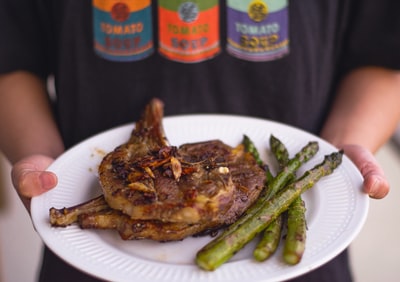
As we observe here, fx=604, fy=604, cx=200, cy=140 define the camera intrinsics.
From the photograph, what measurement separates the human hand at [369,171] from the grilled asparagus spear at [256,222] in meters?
0.10

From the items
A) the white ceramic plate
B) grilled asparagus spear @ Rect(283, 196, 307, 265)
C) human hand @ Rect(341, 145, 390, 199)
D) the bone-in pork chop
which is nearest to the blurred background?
human hand @ Rect(341, 145, 390, 199)

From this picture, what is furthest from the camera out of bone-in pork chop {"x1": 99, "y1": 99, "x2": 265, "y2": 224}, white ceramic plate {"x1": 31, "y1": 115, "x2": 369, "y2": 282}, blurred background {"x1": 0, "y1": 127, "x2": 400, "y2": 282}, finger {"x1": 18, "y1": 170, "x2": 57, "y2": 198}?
blurred background {"x1": 0, "y1": 127, "x2": 400, "y2": 282}

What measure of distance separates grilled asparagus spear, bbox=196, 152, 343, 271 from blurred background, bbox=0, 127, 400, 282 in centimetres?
262

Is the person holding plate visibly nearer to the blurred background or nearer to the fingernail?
the fingernail

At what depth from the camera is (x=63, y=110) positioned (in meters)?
2.51

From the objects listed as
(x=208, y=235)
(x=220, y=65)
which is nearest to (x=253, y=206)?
(x=208, y=235)

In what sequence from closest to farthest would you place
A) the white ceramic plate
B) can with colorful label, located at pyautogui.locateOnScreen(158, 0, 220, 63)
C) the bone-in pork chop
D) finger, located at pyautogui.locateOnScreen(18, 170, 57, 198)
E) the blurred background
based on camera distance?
the white ceramic plate → the bone-in pork chop → finger, located at pyautogui.locateOnScreen(18, 170, 57, 198) → can with colorful label, located at pyautogui.locateOnScreen(158, 0, 220, 63) → the blurred background

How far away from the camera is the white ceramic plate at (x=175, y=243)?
165 cm

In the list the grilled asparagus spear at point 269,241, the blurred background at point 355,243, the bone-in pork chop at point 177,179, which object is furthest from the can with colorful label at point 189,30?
the blurred background at point 355,243

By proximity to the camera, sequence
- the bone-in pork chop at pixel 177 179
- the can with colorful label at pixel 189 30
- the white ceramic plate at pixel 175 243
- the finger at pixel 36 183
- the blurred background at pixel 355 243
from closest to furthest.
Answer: the white ceramic plate at pixel 175 243, the bone-in pork chop at pixel 177 179, the finger at pixel 36 183, the can with colorful label at pixel 189 30, the blurred background at pixel 355 243

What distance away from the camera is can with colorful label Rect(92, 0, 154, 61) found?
2285mm

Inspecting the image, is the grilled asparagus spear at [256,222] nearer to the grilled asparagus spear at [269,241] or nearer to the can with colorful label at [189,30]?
the grilled asparagus spear at [269,241]

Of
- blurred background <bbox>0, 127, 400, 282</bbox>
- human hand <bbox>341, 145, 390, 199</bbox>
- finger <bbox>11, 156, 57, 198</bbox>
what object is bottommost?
blurred background <bbox>0, 127, 400, 282</bbox>

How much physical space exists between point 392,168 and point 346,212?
3.68 meters
